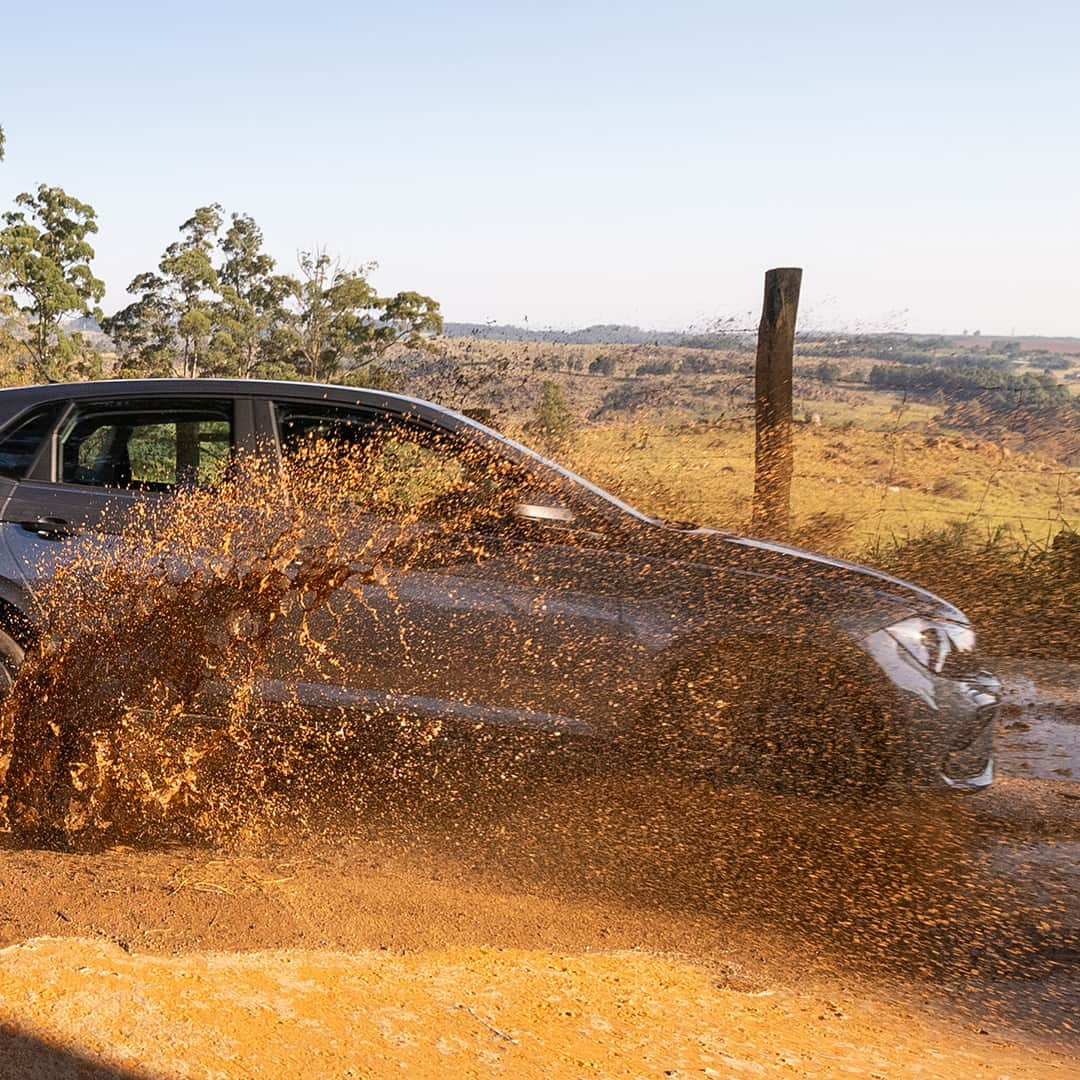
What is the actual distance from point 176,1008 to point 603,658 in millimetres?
2133

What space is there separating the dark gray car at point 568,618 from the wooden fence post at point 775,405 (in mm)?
4046

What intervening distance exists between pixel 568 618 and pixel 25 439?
245 centimetres

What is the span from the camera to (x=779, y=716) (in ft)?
16.5

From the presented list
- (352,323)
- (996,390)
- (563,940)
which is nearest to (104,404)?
(563,940)

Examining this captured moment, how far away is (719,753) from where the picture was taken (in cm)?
504

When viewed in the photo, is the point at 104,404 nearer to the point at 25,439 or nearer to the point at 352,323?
the point at 25,439

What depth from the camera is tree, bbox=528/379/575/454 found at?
7.23 metres

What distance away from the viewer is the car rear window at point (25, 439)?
206 inches

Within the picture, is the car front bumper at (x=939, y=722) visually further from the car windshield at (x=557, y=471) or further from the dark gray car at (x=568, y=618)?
the car windshield at (x=557, y=471)

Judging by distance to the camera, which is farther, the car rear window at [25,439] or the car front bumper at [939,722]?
the car rear window at [25,439]

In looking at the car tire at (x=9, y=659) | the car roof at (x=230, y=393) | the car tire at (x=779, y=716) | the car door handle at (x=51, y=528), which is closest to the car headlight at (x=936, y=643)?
the car tire at (x=779, y=716)

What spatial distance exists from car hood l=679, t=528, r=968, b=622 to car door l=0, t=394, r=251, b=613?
80.5 inches

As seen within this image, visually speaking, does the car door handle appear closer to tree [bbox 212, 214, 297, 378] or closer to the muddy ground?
the muddy ground

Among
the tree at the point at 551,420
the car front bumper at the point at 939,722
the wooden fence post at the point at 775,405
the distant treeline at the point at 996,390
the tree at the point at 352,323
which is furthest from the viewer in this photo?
the tree at the point at 352,323
